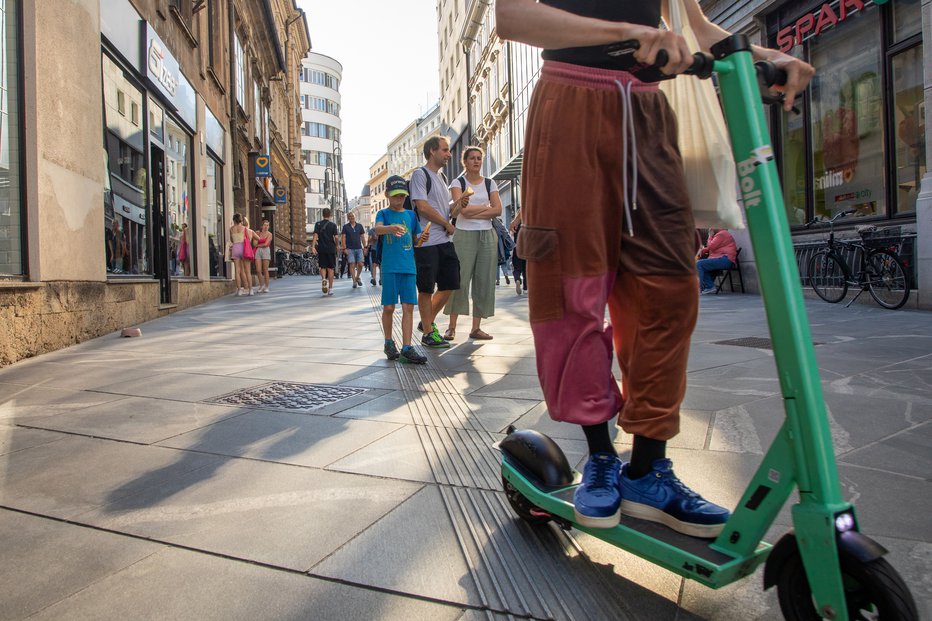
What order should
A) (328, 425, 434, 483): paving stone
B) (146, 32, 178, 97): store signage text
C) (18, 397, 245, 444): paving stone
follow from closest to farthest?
(328, 425, 434, 483): paving stone → (18, 397, 245, 444): paving stone → (146, 32, 178, 97): store signage text

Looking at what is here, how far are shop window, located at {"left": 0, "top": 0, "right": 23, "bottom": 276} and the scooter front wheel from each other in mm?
5864

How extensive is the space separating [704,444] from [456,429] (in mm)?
1095

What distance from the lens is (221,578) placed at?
Answer: 5.58ft

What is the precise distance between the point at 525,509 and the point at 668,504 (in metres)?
0.49

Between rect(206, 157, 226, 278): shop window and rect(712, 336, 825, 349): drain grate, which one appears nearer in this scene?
rect(712, 336, 825, 349): drain grate

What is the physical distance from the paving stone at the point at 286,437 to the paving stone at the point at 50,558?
2.57 ft

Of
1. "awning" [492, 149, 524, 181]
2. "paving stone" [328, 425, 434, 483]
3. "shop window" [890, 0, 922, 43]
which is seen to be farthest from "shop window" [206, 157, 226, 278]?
"shop window" [890, 0, 922, 43]

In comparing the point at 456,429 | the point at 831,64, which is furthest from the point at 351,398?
the point at 831,64

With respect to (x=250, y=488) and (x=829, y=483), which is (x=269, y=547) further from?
(x=829, y=483)

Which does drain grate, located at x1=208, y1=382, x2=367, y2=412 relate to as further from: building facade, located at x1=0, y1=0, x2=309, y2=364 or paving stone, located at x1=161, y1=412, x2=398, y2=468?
building facade, located at x1=0, y1=0, x2=309, y2=364

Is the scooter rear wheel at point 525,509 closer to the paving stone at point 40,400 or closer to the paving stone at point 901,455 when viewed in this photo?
the paving stone at point 901,455

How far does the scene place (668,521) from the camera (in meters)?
1.56

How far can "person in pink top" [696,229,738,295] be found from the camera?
1168cm

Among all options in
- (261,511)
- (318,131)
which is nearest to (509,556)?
A: (261,511)
